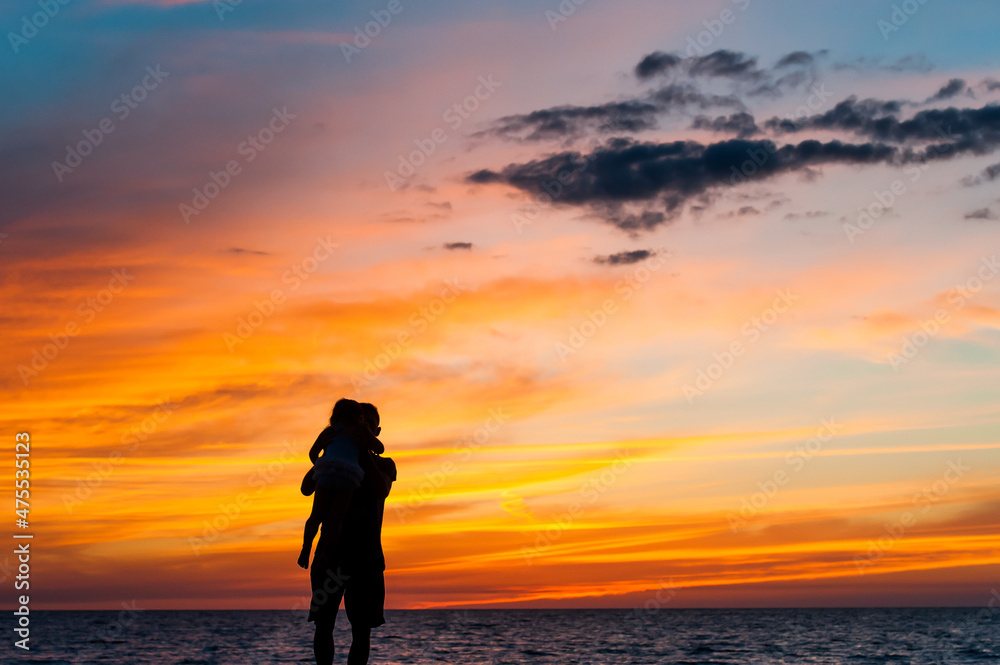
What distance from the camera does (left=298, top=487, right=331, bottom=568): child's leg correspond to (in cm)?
759

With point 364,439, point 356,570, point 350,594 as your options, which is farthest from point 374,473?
point 350,594

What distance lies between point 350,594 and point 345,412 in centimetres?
151

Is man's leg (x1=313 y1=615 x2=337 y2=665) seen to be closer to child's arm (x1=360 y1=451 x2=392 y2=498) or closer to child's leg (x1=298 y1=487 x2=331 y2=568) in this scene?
child's leg (x1=298 y1=487 x2=331 y2=568)

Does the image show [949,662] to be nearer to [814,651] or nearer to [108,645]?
[814,651]

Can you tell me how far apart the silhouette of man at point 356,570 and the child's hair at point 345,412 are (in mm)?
126

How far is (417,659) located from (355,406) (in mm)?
46115

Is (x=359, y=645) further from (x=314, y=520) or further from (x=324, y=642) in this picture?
(x=314, y=520)

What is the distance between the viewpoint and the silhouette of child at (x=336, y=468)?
7578 millimetres

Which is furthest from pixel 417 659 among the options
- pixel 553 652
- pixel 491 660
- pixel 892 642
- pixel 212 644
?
pixel 892 642

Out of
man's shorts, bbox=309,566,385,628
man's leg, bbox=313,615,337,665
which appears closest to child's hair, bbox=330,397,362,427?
man's shorts, bbox=309,566,385,628

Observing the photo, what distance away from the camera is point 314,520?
302 inches

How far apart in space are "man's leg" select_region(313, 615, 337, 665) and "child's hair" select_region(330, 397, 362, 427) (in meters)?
1.62

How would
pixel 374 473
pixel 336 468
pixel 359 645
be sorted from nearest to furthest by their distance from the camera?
pixel 336 468 < pixel 359 645 < pixel 374 473

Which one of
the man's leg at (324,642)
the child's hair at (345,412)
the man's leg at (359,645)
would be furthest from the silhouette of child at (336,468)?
the man's leg at (359,645)
